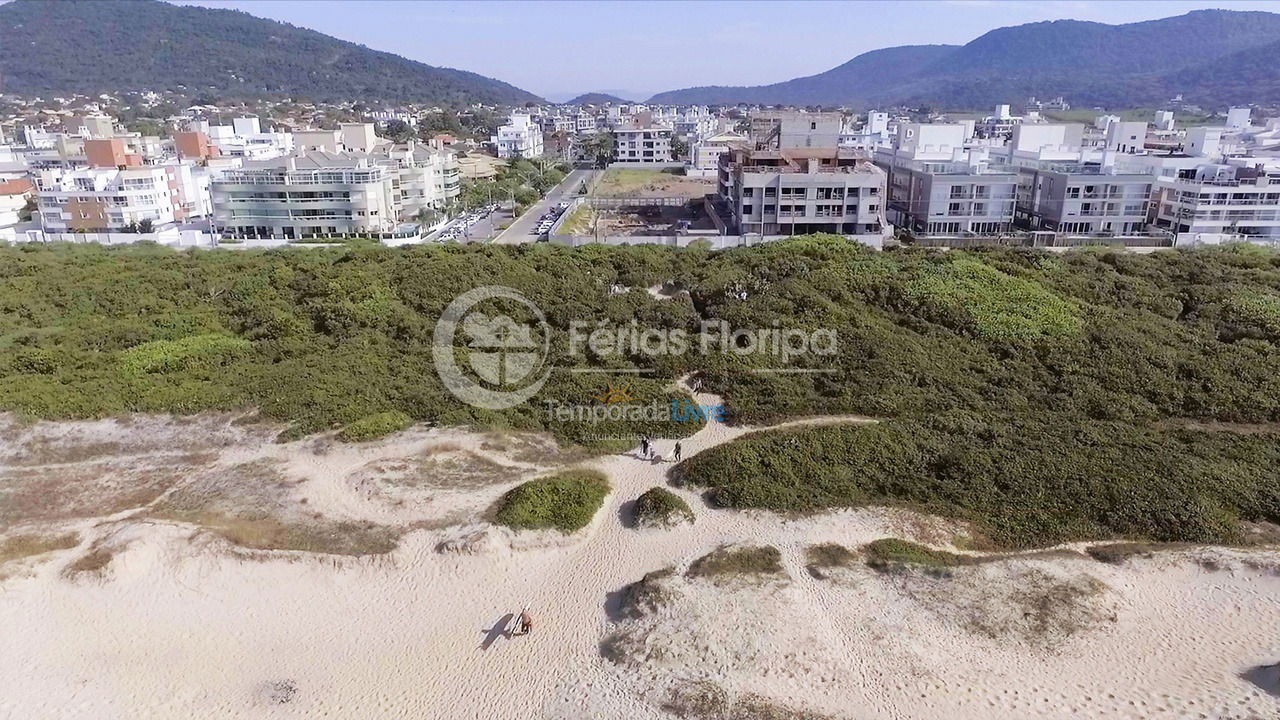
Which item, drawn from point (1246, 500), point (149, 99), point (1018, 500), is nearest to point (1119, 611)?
point (1018, 500)

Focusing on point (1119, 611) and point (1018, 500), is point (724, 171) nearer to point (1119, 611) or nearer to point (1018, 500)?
point (1018, 500)

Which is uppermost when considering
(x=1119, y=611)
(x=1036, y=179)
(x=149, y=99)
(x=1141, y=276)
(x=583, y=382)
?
(x=149, y=99)

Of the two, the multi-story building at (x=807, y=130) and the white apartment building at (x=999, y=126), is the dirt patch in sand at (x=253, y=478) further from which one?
the white apartment building at (x=999, y=126)

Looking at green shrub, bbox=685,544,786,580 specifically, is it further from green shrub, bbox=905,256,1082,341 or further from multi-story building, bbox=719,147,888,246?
multi-story building, bbox=719,147,888,246

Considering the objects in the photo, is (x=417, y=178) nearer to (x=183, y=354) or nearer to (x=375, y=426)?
(x=183, y=354)

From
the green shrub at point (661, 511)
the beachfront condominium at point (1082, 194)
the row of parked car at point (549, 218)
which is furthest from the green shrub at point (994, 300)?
the row of parked car at point (549, 218)

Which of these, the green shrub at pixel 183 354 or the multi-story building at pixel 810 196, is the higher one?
the multi-story building at pixel 810 196

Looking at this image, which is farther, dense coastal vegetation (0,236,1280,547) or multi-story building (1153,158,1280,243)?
multi-story building (1153,158,1280,243)

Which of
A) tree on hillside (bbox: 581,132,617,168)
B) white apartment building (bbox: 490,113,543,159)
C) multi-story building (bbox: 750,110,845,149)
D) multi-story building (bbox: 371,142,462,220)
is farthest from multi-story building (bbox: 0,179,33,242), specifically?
tree on hillside (bbox: 581,132,617,168)
